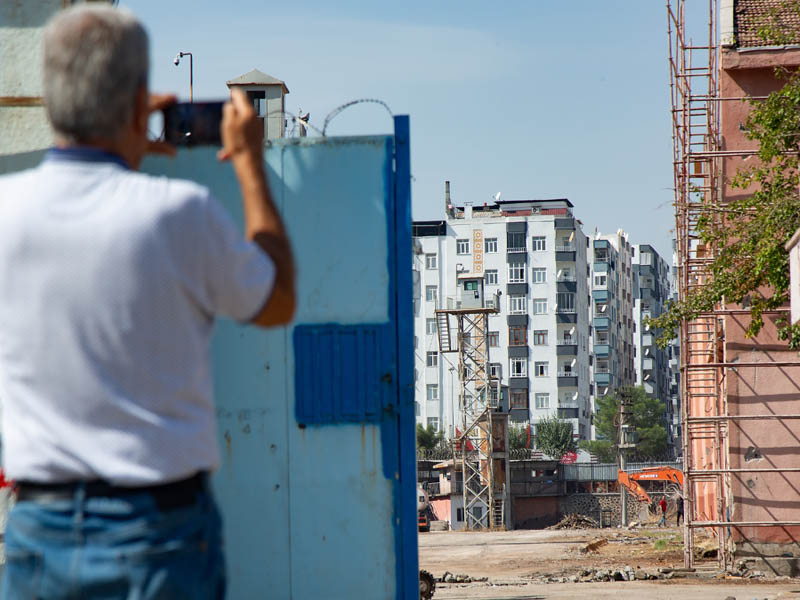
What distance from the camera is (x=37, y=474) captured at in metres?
1.85

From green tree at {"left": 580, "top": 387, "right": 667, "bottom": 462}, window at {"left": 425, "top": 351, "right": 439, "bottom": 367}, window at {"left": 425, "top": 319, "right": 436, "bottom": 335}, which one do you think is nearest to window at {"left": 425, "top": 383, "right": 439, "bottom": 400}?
window at {"left": 425, "top": 351, "right": 439, "bottom": 367}

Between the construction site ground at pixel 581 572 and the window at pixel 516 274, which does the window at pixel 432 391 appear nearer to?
the window at pixel 516 274

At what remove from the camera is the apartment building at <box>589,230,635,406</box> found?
11069cm

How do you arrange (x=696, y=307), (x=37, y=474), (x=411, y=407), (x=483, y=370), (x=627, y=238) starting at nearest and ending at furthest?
(x=37, y=474) → (x=411, y=407) → (x=696, y=307) → (x=483, y=370) → (x=627, y=238)

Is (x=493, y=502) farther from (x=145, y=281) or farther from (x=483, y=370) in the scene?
(x=145, y=281)

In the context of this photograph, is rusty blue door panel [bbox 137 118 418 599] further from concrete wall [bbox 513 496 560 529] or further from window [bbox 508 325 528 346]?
window [bbox 508 325 528 346]

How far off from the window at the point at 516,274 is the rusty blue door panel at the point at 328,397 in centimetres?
9796

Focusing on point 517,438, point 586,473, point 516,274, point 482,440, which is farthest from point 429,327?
point 482,440

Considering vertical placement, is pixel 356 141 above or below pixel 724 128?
below

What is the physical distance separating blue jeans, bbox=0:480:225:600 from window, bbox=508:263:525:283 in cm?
10325

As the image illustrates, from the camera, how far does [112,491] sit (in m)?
1.82

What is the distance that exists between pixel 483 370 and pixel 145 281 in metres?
58.2

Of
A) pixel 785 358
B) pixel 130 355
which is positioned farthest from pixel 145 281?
pixel 785 358

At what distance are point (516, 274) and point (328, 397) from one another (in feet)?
322
